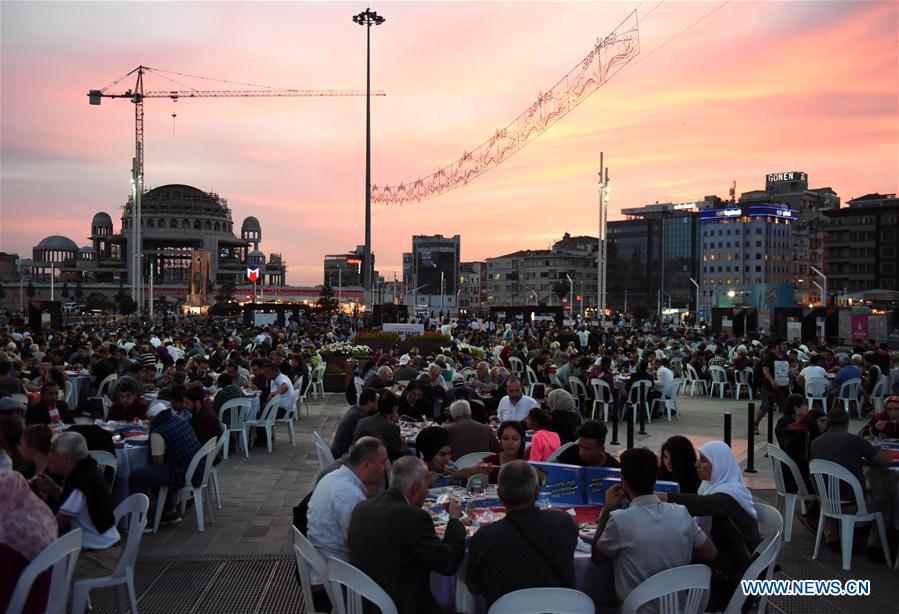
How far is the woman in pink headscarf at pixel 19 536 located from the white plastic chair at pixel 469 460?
303cm

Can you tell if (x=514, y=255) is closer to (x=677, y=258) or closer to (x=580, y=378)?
(x=677, y=258)

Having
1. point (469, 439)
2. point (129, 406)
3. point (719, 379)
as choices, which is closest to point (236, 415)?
point (129, 406)

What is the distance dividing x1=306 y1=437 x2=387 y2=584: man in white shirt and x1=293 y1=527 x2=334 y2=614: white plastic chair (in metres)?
0.07

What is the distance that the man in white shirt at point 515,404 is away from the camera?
27.8ft

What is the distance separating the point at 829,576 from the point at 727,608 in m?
2.40

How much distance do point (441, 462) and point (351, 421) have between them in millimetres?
1516

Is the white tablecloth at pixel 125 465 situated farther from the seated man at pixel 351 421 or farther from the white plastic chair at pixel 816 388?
the white plastic chair at pixel 816 388

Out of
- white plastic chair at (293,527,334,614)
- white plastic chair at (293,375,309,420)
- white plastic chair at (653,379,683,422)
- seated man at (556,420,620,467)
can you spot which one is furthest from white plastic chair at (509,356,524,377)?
white plastic chair at (293,527,334,614)

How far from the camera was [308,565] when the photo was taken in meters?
4.16

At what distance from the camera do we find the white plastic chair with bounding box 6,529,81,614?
3.69 meters

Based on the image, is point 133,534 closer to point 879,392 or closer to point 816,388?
point 816,388

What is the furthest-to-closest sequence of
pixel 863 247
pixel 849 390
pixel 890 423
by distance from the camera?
pixel 863 247
pixel 849 390
pixel 890 423

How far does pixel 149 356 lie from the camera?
1346cm

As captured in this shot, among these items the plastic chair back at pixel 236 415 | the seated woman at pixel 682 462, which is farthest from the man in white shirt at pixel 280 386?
the seated woman at pixel 682 462
